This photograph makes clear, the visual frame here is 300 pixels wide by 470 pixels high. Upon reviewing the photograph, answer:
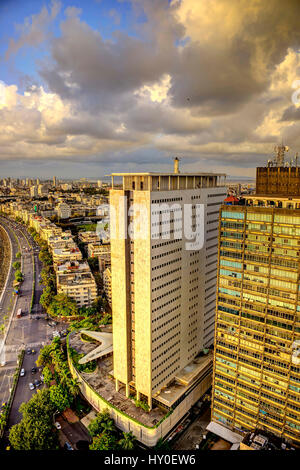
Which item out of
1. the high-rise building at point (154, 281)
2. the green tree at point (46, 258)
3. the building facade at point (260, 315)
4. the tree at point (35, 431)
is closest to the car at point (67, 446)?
the tree at point (35, 431)

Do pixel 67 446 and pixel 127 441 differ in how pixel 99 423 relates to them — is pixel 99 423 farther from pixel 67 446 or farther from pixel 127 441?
pixel 67 446

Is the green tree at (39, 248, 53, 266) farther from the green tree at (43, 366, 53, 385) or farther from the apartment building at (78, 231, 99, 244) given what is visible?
the green tree at (43, 366, 53, 385)

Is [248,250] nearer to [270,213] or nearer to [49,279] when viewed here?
[270,213]

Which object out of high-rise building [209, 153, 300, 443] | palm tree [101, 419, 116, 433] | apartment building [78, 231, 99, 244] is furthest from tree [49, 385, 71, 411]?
apartment building [78, 231, 99, 244]

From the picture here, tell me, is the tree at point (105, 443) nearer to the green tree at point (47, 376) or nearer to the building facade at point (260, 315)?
the building facade at point (260, 315)

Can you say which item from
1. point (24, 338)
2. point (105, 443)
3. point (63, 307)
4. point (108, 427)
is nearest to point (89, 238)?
point (63, 307)
